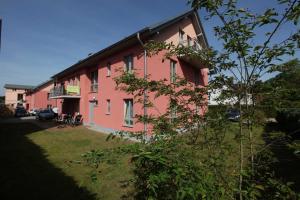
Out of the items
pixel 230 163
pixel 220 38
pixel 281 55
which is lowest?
pixel 230 163

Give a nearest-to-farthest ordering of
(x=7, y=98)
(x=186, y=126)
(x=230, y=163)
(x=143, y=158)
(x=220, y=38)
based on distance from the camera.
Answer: (x=143, y=158), (x=220, y=38), (x=230, y=163), (x=186, y=126), (x=7, y=98)

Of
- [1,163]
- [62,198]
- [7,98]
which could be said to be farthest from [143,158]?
[7,98]

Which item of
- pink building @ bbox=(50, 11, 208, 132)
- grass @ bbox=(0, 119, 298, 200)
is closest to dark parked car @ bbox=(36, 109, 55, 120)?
pink building @ bbox=(50, 11, 208, 132)

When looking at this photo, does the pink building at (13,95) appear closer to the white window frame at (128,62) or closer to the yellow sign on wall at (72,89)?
the yellow sign on wall at (72,89)

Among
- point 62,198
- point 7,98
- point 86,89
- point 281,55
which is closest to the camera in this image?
point 281,55

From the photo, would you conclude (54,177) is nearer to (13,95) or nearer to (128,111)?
(128,111)

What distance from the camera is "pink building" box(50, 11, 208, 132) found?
1315 centimetres

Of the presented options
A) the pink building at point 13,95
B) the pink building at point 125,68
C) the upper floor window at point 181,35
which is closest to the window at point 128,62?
the pink building at point 125,68

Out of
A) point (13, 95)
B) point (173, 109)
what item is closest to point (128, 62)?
point (173, 109)

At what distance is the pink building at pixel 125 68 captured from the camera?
1315 cm

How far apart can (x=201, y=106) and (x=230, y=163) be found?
37.6 inches

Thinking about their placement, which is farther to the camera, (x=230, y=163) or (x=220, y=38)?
(x=230, y=163)

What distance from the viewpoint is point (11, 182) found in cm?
616

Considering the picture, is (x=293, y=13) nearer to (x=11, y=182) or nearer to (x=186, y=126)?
(x=186, y=126)
